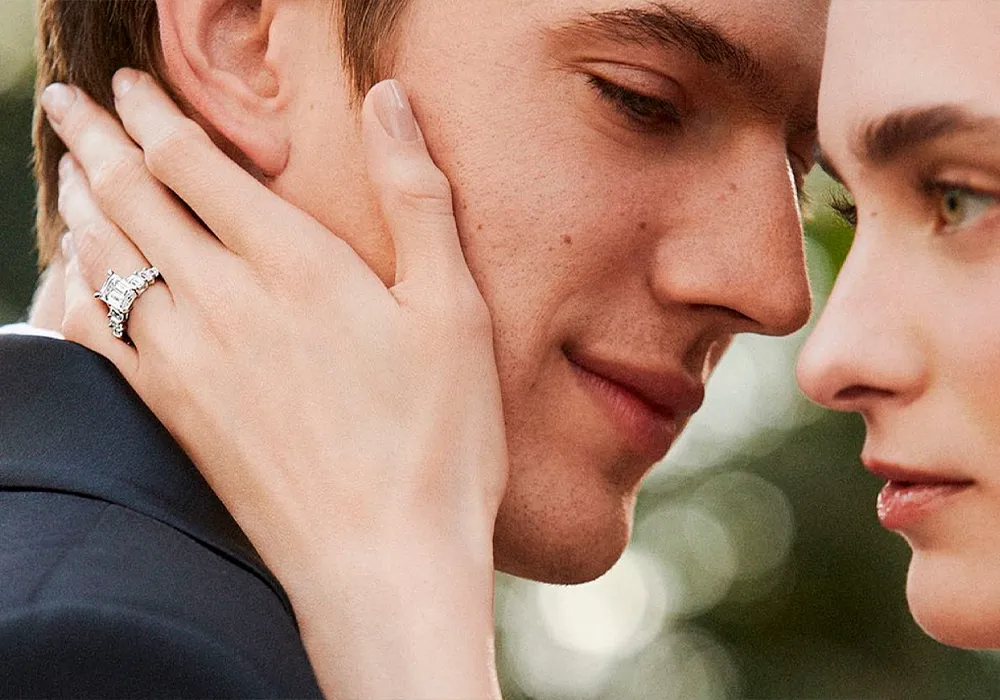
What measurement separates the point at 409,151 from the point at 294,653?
1.20m

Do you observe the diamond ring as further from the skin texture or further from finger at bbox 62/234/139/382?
the skin texture

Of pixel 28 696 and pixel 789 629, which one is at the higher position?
pixel 28 696

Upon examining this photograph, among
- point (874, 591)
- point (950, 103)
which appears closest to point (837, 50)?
point (950, 103)

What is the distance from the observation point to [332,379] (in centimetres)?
318

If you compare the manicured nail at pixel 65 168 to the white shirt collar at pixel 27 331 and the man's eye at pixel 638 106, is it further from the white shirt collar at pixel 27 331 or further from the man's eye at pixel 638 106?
the man's eye at pixel 638 106

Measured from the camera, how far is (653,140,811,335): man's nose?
3.47 m

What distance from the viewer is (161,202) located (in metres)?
3.42

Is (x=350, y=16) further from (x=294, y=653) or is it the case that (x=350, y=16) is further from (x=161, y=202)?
(x=294, y=653)

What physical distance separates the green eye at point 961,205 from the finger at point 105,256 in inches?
61.8

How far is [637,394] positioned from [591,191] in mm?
494

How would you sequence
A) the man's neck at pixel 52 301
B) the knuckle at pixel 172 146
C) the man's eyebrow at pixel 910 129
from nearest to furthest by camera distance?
the man's eyebrow at pixel 910 129 < the knuckle at pixel 172 146 < the man's neck at pixel 52 301

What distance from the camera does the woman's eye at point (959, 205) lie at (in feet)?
9.29

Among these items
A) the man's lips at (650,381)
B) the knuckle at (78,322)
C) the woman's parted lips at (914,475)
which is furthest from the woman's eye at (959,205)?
the knuckle at (78,322)

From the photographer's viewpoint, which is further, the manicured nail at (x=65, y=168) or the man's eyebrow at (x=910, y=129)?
the manicured nail at (x=65, y=168)
